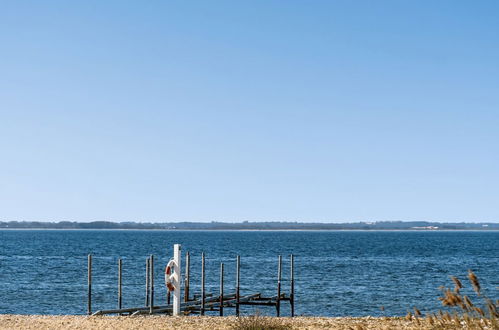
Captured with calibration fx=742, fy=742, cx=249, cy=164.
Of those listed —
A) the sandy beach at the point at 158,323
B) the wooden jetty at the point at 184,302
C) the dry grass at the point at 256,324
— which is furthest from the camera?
the wooden jetty at the point at 184,302

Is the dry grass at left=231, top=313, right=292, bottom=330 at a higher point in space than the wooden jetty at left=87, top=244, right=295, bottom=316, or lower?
higher

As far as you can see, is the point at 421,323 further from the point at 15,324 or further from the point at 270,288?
the point at 270,288

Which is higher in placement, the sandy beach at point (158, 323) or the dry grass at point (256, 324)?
the dry grass at point (256, 324)

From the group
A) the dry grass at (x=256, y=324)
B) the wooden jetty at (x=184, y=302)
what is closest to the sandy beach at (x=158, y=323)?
the dry grass at (x=256, y=324)

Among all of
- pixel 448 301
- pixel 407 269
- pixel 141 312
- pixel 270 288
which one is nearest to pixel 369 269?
pixel 407 269

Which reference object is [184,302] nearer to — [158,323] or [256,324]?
[158,323]

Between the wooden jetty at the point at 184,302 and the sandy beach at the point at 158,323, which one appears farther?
the wooden jetty at the point at 184,302

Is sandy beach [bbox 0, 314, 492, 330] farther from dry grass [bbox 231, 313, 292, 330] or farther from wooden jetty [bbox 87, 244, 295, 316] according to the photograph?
wooden jetty [bbox 87, 244, 295, 316]

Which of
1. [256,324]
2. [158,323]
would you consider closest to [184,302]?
[158,323]

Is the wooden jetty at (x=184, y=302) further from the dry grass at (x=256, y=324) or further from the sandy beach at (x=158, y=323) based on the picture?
the dry grass at (x=256, y=324)

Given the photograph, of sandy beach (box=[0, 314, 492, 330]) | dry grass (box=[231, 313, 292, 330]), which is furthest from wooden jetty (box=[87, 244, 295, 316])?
dry grass (box=[231, 313, 292, 330])

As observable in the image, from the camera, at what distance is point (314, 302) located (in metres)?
41.3

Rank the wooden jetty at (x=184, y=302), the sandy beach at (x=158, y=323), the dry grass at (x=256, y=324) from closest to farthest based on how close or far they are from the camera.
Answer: the dry grass at (x=256, y=324) → the sandy beach at (x=158, y=323) → the wooden jetty at (x=184, y=302)

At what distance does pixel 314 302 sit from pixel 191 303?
11.1 meters
